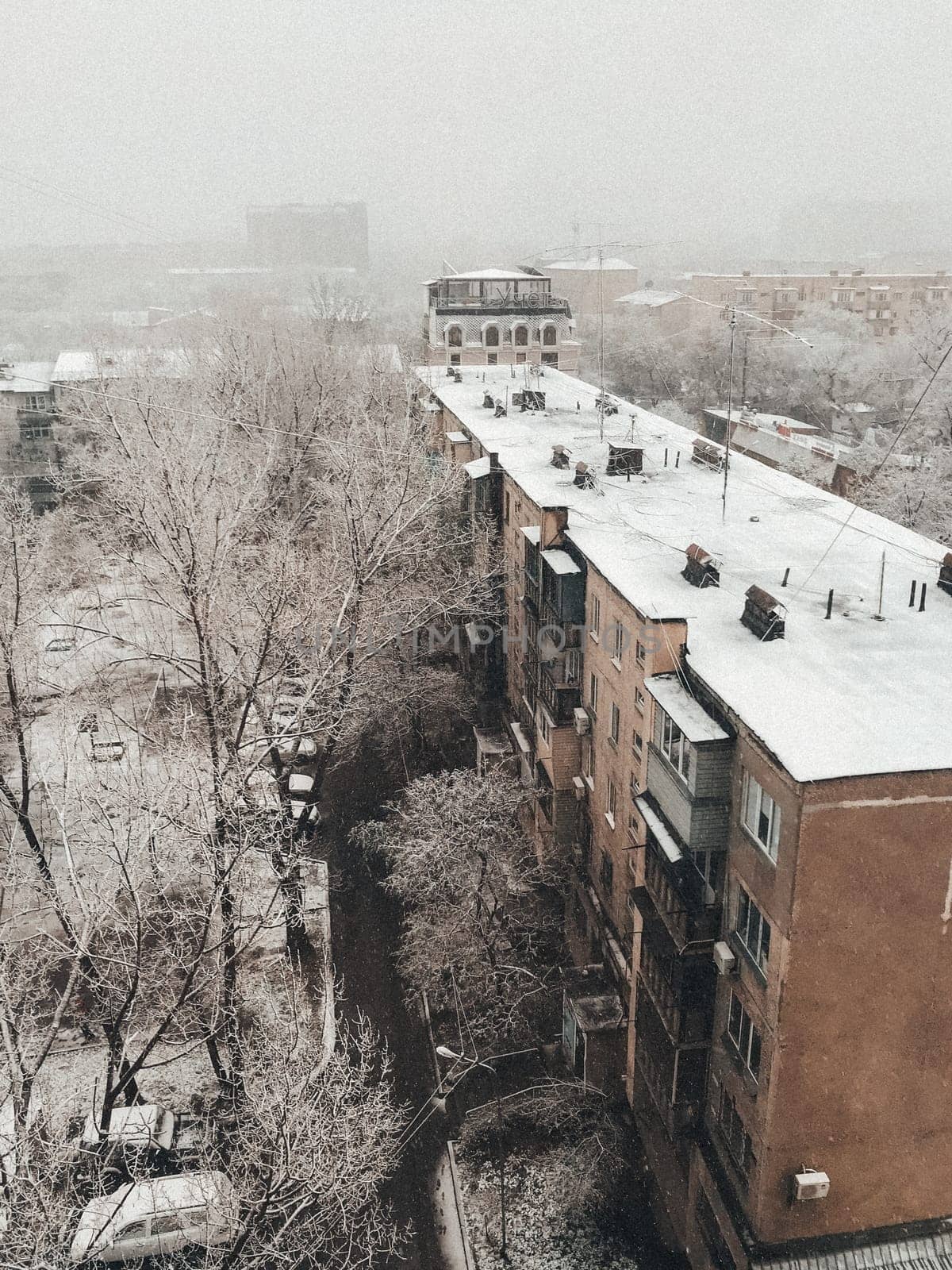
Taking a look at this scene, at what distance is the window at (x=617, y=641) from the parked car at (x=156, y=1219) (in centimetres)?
1092

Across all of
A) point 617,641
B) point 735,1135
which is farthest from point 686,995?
point 617,641

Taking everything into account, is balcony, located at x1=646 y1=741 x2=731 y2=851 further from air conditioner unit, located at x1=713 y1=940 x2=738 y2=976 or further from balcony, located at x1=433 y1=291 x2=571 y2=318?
balcony, located at x1=433 y1=291 x2=571 y2=318

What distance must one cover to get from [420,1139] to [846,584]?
13034 mm

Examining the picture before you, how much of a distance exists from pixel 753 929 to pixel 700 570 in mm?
6958

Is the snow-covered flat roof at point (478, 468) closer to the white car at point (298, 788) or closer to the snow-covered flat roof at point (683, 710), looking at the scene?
the white car at point (298, 788)

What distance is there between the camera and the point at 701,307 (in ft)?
276

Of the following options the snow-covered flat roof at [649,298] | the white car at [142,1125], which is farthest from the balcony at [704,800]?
the snow-covered flat roof at [649,298]

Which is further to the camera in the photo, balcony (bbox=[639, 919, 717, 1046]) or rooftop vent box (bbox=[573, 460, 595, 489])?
rooftop vent box (bbox=[573, 460, 595, 489])

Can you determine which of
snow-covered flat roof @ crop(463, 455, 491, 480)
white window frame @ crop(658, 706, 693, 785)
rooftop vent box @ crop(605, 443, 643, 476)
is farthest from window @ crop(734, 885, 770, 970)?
snow-covered flat roof @ crop(463, 455, 491, 480)

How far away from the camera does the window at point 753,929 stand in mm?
12430

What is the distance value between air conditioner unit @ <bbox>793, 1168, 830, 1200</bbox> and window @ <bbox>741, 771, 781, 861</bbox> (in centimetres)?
424

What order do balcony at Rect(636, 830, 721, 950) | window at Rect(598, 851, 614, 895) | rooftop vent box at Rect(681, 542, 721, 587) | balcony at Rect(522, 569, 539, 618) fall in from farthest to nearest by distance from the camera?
balcony at Rect(522, 569, 539, 618)
window at Rect(598, 851, 614, 895)
rooftop vent box at Rect(681, 542, 721, 587)
balcony at Rect(636, 830, 721, 950)

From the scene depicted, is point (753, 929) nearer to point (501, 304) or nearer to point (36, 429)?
point (501, 304)

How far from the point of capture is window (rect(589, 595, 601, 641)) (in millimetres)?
19359
